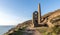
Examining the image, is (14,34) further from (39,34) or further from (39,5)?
(39,5)

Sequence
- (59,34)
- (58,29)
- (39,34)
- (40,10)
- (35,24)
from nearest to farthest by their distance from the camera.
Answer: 1. (59,34)
2. (58,29)
3. (39,34)
4. (35,24)
5. (40,10)

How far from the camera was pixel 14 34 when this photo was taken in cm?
2261

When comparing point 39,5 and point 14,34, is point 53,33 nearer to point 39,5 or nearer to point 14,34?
point 14,34

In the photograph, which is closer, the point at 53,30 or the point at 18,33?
the point at 53,30

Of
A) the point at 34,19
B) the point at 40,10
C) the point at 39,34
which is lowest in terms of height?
the point at 39,34

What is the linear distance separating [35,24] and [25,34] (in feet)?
43.7

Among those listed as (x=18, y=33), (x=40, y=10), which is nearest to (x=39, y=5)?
(x=40, y=10)

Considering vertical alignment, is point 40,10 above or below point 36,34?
above

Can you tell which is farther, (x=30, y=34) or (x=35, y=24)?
(x=35, y=24)

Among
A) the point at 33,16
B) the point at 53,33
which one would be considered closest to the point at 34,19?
the point at 33,16

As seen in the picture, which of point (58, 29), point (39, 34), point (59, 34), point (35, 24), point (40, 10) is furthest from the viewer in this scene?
point (40, 10)

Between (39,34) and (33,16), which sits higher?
(33,16)

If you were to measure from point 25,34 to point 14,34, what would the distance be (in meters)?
1.91

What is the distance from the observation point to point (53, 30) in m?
20.8
